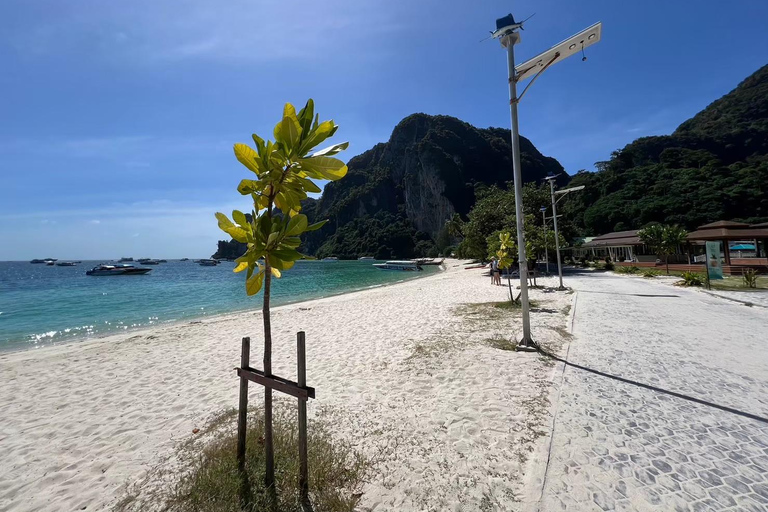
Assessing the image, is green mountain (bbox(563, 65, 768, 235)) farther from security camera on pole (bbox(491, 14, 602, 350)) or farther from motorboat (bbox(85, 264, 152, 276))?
motorboat (bbox(85, 264, 152, 276))

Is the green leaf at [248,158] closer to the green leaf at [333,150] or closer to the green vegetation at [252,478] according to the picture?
the green leaf at [333,150]

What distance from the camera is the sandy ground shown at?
292cm

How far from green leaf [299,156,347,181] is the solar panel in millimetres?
5514

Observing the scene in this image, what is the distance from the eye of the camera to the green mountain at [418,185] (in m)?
116

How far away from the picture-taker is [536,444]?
325cm

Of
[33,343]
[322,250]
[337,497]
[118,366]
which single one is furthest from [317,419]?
[322,250]

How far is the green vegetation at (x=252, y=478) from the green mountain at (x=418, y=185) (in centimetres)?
10481

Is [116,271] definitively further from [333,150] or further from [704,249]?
[704,249]

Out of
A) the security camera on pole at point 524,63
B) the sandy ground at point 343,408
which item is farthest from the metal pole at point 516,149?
the sandy ground at point 343,408

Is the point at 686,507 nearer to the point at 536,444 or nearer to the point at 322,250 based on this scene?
the point at 536,444

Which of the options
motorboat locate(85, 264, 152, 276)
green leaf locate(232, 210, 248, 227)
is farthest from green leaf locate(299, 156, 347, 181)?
motorboat locate(85, 264, 152, 276)

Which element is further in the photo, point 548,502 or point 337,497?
point 337,497

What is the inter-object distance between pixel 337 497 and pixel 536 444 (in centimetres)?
207

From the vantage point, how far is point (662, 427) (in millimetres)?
3492
